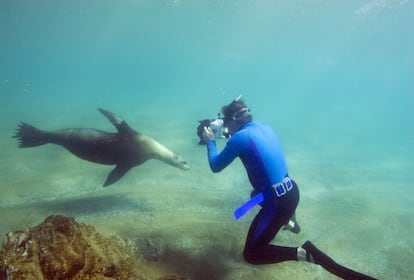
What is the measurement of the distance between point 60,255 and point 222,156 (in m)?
2.37

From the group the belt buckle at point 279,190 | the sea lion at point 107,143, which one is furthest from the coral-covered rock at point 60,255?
the sea lion at point 107,143

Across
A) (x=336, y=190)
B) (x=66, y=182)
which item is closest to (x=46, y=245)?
(x=66, y=182)

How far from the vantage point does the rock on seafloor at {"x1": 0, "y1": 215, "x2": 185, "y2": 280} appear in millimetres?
2918

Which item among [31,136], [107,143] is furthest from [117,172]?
[31,136]

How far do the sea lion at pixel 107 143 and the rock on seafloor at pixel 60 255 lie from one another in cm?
357

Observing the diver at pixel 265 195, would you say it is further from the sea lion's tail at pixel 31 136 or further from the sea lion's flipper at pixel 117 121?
the sea lion's tail at pixel 31 136

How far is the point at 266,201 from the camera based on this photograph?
4.51m


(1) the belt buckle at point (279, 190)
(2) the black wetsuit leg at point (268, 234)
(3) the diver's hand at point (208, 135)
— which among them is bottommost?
(2) the black wetsuit leg at point (268, 234)

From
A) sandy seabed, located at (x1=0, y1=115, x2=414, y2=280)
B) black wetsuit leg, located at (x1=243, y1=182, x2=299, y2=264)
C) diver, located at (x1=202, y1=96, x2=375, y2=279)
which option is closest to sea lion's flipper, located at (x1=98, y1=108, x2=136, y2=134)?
sandy seabed, located at (x1=0, y1=115, x2=414, y2=280)

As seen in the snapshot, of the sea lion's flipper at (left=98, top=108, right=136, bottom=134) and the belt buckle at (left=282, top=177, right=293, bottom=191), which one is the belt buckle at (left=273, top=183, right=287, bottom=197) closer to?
the belt buckle at (left=282, top=177, right=293, bottom=191)

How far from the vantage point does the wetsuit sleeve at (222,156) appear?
4.62m

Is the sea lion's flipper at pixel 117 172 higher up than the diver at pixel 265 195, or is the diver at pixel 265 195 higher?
the diver at pixel 265 195

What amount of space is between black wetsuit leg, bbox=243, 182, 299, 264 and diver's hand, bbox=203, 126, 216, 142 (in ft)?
4.45

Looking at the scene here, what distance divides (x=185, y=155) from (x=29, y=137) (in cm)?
616
